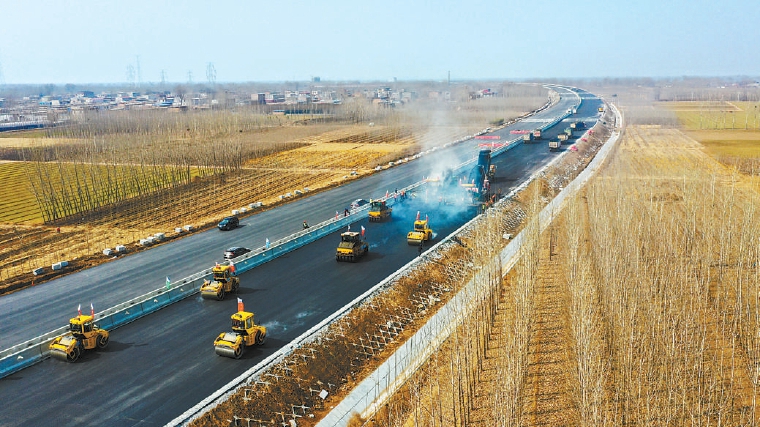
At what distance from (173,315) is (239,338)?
7143 millimetres

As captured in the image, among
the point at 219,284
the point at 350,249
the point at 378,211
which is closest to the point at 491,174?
the point at 378,211

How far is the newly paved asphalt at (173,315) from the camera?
24.2m

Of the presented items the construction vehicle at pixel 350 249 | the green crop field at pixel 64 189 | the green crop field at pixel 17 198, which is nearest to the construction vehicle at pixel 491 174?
the construction vehicle at pixel 350 249

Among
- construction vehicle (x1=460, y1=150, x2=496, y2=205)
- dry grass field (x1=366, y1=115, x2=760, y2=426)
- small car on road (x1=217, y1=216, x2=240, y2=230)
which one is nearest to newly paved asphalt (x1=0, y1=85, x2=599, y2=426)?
small car on road (x1=217, y1=216, x2=240, y2=230)

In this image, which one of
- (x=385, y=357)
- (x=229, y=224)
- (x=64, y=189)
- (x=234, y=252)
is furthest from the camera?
(x=64, y=189)

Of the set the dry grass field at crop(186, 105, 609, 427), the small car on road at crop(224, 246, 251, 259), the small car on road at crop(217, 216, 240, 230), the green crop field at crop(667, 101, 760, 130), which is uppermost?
the green crop field at crop(667, 101, 760, 130)

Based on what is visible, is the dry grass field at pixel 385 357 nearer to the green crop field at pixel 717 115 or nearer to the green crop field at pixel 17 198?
the green crop field at pixel 17 198

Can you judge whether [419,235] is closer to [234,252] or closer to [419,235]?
[419,235]

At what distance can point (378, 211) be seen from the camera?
2115 inches

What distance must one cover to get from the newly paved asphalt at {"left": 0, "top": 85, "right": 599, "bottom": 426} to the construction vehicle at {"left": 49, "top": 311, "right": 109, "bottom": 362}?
0.51 meters

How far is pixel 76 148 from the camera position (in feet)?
336

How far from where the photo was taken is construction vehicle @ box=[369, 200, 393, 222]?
53.6 meters

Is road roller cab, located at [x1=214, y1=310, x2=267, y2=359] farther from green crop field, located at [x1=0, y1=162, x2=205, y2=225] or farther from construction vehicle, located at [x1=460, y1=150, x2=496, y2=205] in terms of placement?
green crop field, located at [x1=0, y1=162, x2=205, y2=225]

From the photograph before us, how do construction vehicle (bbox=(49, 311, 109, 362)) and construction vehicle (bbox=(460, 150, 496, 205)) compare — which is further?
construction vehicle (bbox=(460, 150, 496, 205))
